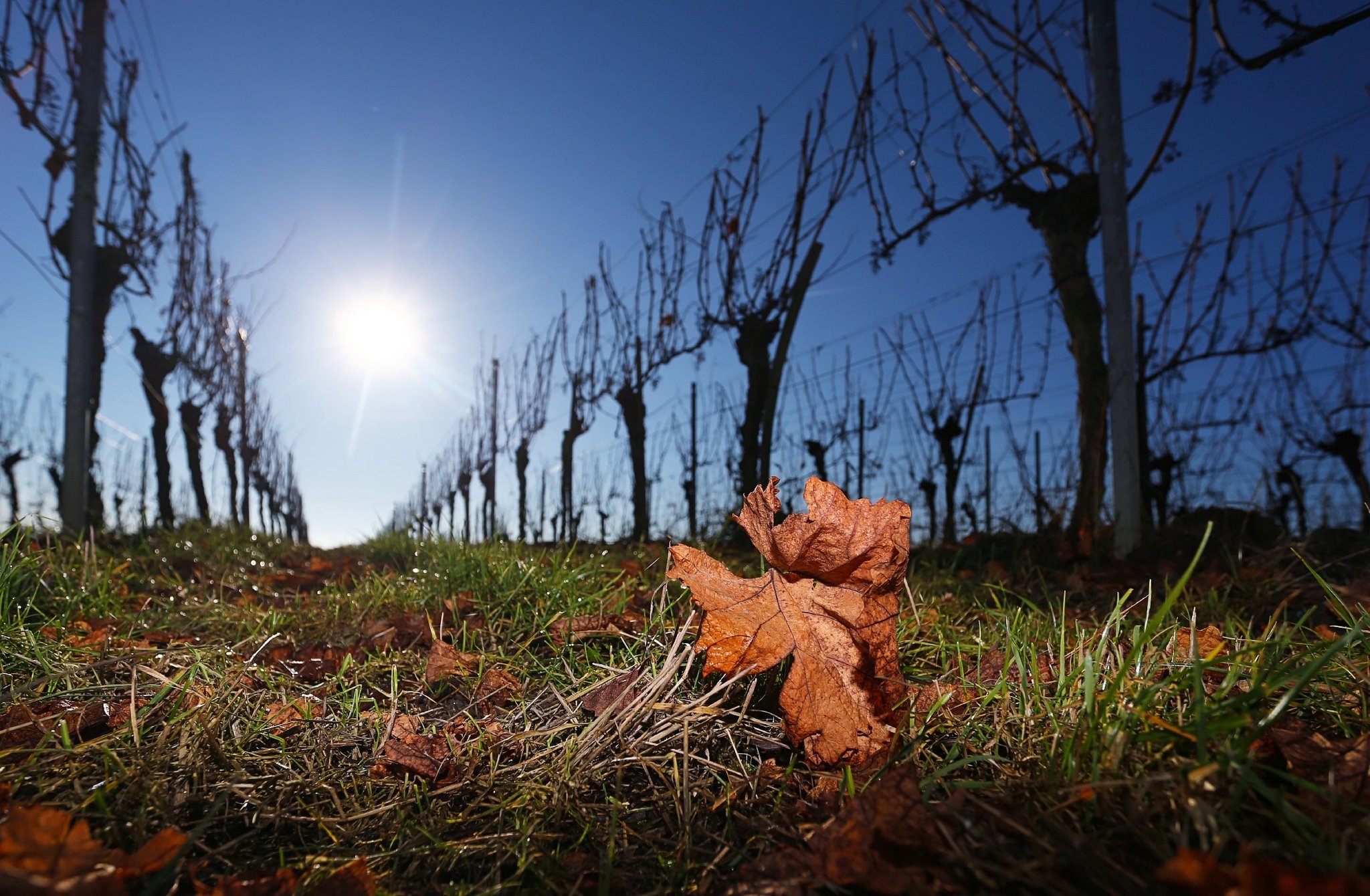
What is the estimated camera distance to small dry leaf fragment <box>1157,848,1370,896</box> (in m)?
0.58

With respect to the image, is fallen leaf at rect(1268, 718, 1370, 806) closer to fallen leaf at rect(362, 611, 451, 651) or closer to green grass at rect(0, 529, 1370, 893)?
green grass at rect(0, 529, 1370, 893)

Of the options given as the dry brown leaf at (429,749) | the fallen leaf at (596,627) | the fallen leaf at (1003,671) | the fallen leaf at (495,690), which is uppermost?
the fallen leaf at (596,627)

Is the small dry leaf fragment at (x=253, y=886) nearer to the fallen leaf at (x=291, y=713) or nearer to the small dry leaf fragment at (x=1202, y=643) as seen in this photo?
the fallen leaf at (x=291, y=713)

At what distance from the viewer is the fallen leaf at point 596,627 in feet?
5.91

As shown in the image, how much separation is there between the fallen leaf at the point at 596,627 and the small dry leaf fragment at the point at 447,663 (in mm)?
216

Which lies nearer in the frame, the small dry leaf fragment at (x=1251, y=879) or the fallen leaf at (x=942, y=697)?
the small dry leaf fragment at (x=1251, y=879)

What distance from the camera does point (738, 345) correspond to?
21.0ft

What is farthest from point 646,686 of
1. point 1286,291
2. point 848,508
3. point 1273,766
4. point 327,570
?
point 1286,291

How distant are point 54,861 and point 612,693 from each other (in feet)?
2.94

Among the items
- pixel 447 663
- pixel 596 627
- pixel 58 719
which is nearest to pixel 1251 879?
pixel 596 627

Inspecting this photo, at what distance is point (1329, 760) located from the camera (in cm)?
91

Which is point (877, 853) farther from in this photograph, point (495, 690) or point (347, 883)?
point (495, 690)

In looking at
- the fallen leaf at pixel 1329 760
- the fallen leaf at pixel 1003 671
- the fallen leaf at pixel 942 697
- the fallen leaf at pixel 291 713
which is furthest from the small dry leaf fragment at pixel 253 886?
the fallen leaf at pixel 1329 760

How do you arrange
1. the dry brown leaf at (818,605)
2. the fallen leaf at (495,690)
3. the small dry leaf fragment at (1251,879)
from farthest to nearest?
the fallen leaf at (495,690) < the dry brown leaf at (818,605) < the small dry leaf fragment at (1251,879)
